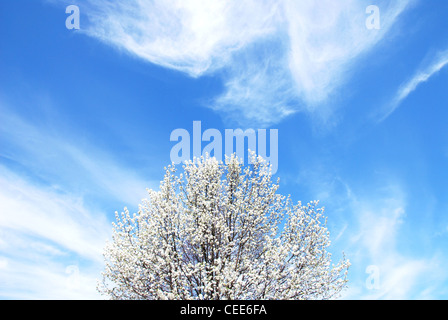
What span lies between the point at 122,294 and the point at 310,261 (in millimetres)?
10371

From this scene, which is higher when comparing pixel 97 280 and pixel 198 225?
pixel 198 225

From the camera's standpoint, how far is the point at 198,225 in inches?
635

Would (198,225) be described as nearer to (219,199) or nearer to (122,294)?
(219,199)

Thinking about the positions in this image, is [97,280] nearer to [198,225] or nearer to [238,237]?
[198,225]

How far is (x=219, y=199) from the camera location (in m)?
17.1

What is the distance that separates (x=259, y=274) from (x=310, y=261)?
2.88 meters

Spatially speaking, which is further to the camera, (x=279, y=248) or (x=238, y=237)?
(x=238, y=237)
